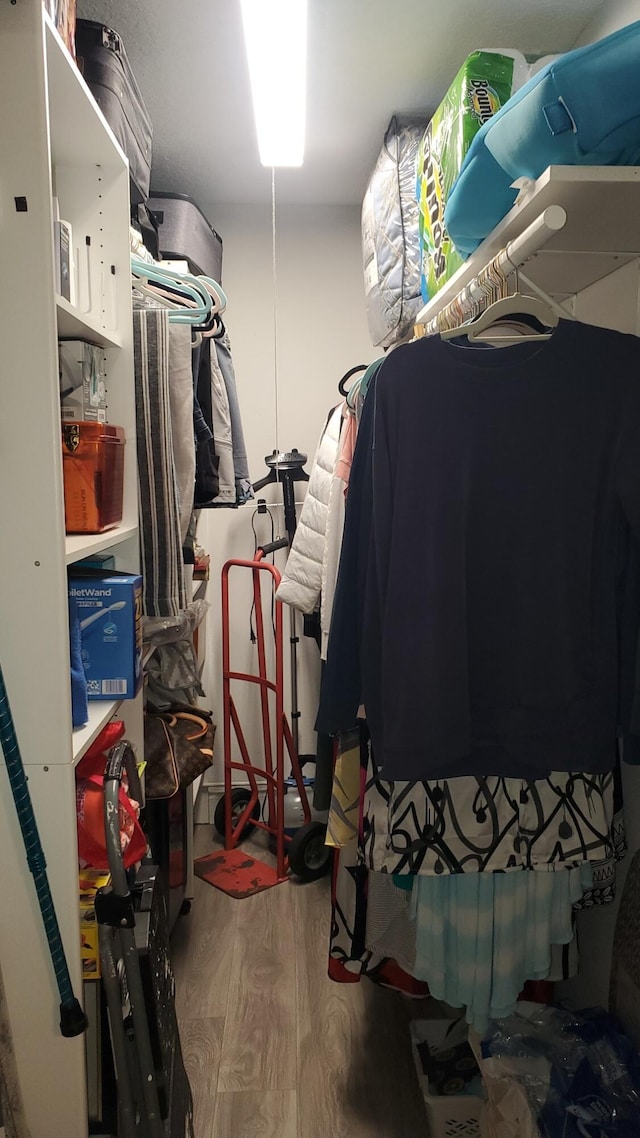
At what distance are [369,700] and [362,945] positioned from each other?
0.67 m

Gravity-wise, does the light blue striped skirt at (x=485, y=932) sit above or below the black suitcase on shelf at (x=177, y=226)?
below

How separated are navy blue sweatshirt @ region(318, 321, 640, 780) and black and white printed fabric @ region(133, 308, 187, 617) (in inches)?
23.2

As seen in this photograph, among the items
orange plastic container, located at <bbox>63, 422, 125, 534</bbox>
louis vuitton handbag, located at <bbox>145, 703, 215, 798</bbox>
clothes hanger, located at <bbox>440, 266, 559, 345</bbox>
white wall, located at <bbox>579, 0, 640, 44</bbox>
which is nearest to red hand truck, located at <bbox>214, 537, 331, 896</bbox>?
louis vuitton handbag, located at <bbox>145, 703, 215, 798</bbox>

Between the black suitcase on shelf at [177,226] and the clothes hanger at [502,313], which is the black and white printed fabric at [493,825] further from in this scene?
the black suitcase on shelf at [177,226]

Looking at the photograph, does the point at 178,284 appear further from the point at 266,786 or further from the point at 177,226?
the point at 266,786

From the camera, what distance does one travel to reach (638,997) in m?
1.25

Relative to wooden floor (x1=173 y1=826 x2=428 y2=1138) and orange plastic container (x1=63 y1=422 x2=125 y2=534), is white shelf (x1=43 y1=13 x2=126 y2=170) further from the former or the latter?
wooden floor (x1=173 y1=826 x2=428 y2=1138)

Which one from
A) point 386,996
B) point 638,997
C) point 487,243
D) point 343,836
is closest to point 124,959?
point 343,836

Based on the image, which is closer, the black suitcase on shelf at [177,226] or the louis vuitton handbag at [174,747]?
the louis vuitton handbag at [174,747]

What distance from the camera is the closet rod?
0.99 m

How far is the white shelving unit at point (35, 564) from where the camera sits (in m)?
0.96

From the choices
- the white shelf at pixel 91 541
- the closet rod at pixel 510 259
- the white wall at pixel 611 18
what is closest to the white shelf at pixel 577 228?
the closet rod at pixel 510 259

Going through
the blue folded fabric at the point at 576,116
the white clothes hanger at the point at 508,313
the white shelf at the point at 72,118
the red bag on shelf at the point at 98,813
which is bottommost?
the red bag on shelf at the point at 98,813

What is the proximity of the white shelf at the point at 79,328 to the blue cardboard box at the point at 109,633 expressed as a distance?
476 mm
